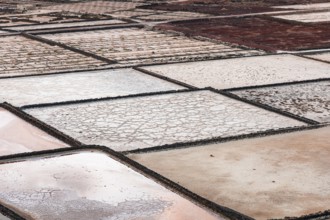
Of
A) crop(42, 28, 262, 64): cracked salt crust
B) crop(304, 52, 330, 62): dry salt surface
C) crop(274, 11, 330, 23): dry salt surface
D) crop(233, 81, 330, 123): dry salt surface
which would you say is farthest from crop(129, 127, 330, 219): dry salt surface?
crop(274, 11, 330, 23): dry salt surface

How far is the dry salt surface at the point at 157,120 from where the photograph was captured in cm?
350

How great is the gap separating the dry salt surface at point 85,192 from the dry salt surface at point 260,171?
135 millimetres

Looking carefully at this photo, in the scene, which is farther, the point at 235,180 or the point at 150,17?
the point at 150,17

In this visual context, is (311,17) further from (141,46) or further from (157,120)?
(157,120)

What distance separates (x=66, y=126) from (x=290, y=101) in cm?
121

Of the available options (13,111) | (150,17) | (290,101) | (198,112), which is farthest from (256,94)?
(150,17)

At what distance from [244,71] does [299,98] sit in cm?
82

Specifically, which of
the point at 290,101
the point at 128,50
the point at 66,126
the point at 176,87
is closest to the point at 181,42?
the point at 128,50

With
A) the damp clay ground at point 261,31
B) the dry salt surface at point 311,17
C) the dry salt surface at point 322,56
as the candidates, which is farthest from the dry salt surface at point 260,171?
the dry salt surface at point 311,17

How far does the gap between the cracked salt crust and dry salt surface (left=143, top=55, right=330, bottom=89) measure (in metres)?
0.28

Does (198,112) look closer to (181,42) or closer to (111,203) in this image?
(111,203)

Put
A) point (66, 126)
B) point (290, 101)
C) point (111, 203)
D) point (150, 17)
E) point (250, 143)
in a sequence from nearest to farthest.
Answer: point (111, 203) < point (250, 143) < point (66, 126) < point (290, 101) < point (150, 17)

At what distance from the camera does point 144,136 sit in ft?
11.5

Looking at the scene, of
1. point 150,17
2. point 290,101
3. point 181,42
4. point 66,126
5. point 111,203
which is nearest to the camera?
point 111,203
